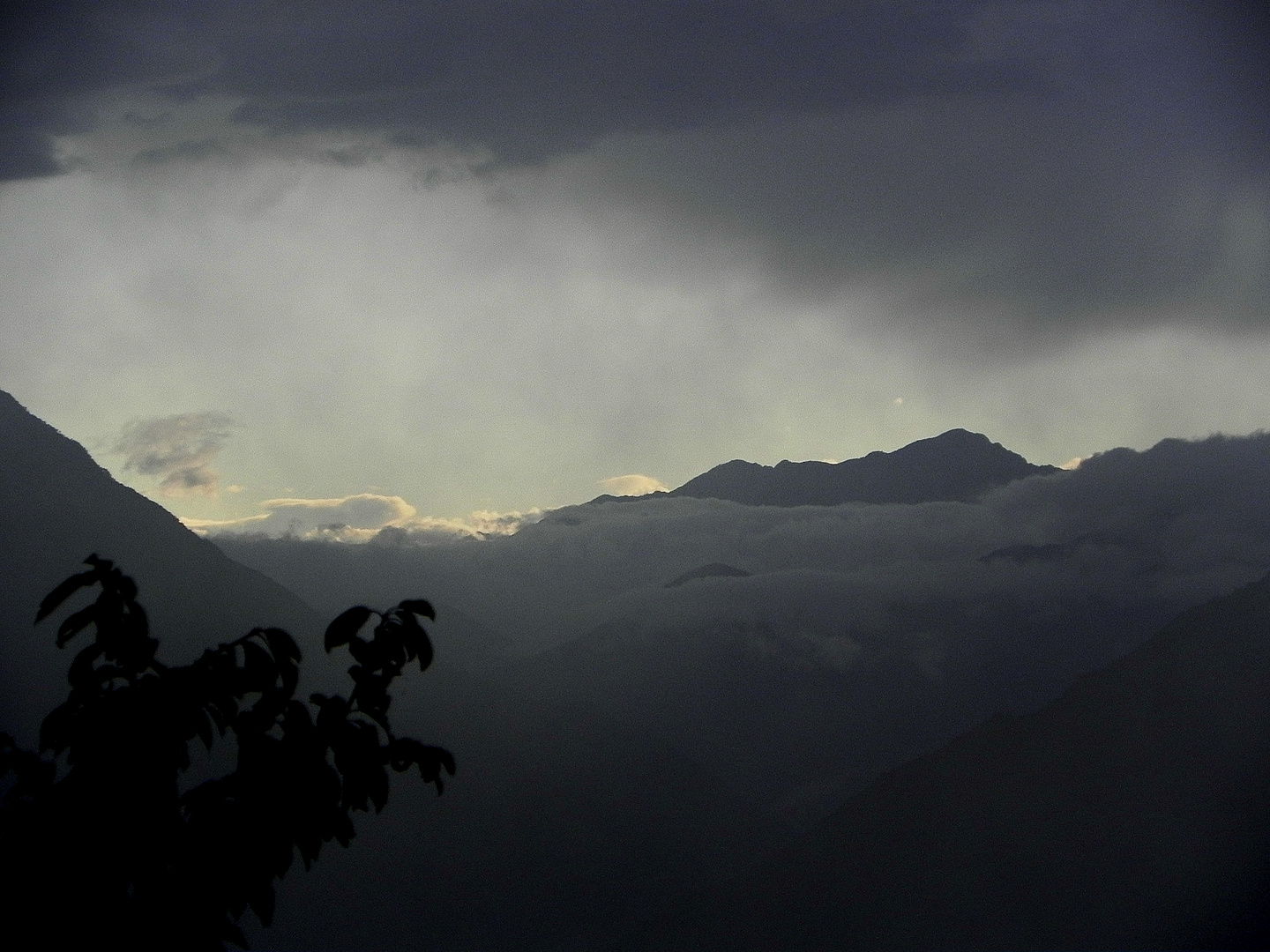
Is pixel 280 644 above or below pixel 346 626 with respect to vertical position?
below

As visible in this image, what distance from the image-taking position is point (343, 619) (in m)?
7.75

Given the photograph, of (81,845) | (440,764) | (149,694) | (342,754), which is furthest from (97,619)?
(440,764)

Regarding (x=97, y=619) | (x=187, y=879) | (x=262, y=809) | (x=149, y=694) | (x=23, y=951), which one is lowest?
(x=23, y=951)

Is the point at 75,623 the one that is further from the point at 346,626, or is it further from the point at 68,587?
the point at 346,626

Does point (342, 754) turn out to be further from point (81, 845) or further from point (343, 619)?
point (81, 845)

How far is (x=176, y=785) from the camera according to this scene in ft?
25.6

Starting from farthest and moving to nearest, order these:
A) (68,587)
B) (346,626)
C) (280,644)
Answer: (280,644) → (346,626) → (68,587)

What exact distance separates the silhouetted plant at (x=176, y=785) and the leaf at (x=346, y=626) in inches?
0.8

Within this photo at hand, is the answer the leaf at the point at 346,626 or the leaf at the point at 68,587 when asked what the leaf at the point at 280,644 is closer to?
the leaf at the point at 346,626

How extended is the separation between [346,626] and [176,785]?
5.62 feet

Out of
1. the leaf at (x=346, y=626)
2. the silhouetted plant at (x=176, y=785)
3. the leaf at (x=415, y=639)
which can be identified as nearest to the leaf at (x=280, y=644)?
the silhouetted plant at (x=176, y=785)

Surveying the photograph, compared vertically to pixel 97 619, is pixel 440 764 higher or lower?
lower

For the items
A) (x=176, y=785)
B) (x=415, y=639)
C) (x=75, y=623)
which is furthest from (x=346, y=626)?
(x=75, y=623)

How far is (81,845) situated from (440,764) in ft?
8.18
